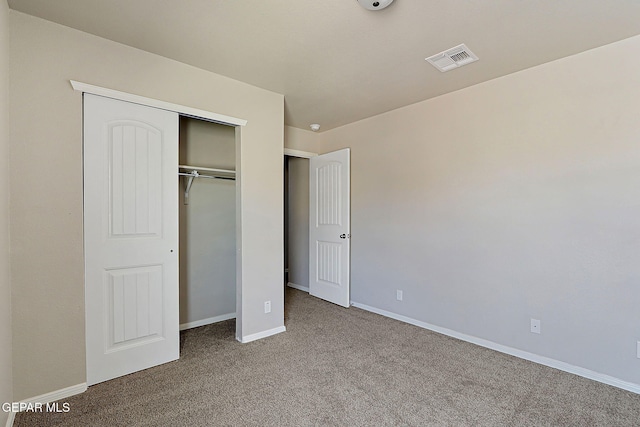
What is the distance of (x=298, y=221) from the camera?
511cm

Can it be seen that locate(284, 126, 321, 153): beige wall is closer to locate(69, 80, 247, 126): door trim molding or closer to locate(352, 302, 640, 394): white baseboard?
locate(69, 80, 247, 126): door trim molding

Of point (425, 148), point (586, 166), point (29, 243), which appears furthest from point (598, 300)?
point (29, 243)

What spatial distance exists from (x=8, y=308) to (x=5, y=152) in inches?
37.1

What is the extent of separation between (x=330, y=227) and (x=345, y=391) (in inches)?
95.5

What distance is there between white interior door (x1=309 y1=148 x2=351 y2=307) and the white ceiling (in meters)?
1.52

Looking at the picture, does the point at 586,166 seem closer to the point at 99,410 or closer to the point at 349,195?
the point at 349,195

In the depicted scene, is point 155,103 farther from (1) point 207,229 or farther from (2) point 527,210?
(2) point 527,210

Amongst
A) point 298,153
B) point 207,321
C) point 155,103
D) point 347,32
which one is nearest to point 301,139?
point 298,153

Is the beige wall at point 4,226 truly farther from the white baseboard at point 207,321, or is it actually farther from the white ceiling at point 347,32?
the white baseboard at point 207,321

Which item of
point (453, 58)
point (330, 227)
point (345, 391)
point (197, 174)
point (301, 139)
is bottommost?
point (345, 391)

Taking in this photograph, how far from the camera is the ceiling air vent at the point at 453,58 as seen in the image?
2318 millimetres

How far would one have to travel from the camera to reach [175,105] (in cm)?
253

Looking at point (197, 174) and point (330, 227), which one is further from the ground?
point (197, 174)

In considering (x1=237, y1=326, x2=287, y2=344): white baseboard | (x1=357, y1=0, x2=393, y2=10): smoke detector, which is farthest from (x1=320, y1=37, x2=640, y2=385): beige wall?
(x1=357, y1=0, x2=393, y2=10): smoke detector
